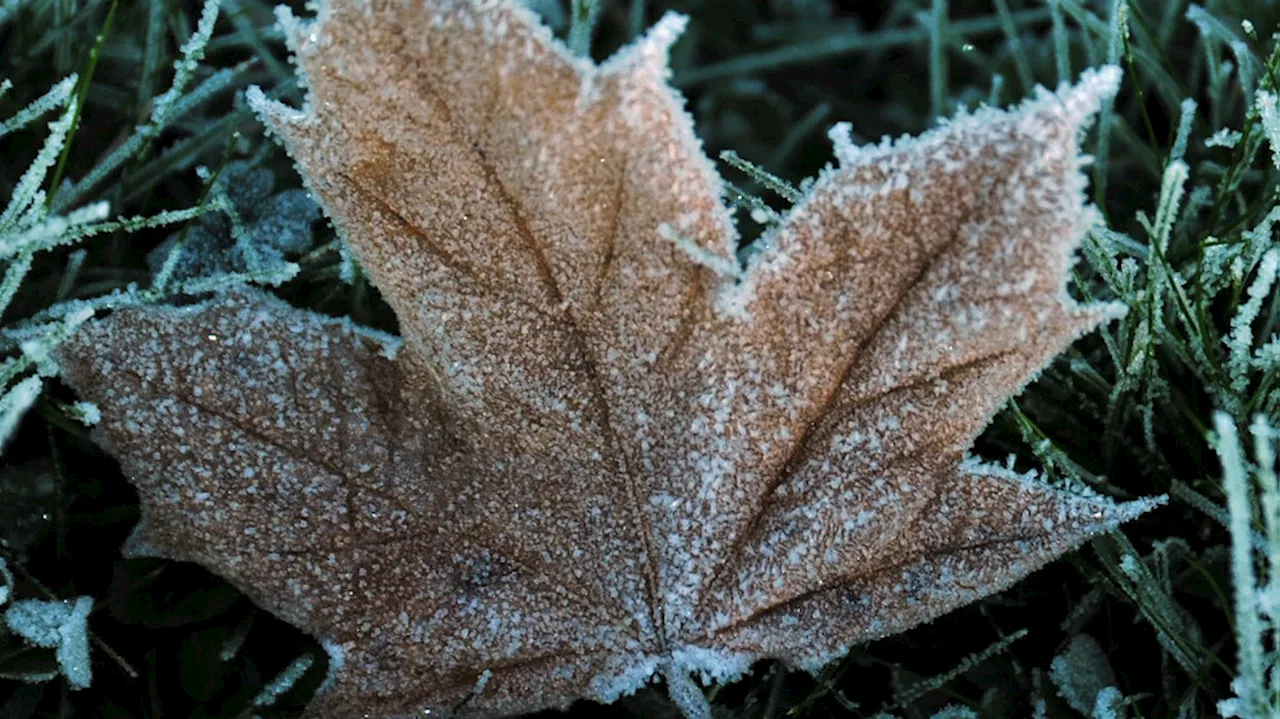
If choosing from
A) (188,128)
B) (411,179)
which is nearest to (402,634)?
(411,179)

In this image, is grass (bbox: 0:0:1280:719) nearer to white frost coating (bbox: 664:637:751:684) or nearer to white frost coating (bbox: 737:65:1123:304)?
white frost coating (bbox: 664:637:751:684)

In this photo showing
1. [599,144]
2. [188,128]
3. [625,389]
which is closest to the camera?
[599,144]

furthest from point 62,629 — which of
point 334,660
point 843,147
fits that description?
point 843,147

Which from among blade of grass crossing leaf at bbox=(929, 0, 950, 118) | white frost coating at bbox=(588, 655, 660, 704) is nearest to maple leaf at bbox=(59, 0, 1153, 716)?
white frost coating at bbox=(588, 655, 660, 704)

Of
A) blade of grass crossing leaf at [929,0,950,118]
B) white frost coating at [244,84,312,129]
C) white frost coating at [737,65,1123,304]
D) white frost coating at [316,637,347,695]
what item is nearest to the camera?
white frost coating at [737,65,1123,304]

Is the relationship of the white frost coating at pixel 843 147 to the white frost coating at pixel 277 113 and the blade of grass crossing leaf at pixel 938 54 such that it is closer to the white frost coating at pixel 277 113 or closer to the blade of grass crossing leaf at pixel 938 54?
the white frost coating at pixel 277 113

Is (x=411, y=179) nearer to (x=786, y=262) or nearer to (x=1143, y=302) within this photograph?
(x=786, y=262)

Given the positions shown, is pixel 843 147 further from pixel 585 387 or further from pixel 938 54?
pixel 938 54

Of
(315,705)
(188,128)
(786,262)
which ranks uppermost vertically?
(188,128)
